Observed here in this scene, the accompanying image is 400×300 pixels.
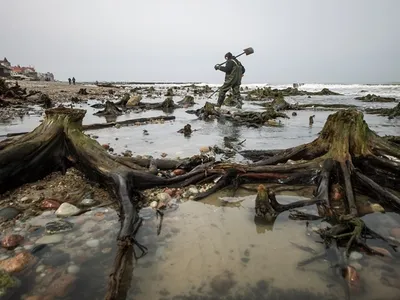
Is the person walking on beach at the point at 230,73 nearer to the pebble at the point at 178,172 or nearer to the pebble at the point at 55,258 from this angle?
the pebble at the point at 178,172

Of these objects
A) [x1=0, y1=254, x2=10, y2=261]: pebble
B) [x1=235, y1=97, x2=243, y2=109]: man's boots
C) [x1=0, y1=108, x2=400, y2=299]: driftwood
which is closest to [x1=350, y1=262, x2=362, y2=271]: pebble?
[x1=0, y1=108, x2=400, y2=299]: driftwood

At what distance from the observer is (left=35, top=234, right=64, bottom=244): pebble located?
2.87m

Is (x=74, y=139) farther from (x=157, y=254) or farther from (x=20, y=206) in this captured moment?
(x=157, y=254)

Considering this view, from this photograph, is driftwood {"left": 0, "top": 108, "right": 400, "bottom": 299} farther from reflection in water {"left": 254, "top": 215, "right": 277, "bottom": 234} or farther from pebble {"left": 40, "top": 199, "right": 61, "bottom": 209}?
pebble {"left": 40, "top": 199, "right": 61, "bottom": 209}

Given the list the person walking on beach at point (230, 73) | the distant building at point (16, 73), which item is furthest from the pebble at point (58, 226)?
the distant building at point (16, 73)

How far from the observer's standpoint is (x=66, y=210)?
3.52m

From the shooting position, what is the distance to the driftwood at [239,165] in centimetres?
384

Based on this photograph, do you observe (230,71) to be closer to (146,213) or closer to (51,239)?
(146,213)

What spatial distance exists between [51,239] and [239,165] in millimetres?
2545

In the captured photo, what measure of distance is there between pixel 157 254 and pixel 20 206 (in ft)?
6.62

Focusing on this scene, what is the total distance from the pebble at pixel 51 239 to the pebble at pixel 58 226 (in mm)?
75

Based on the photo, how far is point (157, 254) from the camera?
8.92 ft

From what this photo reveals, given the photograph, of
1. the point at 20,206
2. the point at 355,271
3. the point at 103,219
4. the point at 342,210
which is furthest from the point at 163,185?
the point at 355,271

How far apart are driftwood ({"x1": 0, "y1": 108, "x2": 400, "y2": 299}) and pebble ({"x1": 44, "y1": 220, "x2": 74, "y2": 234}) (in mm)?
613
